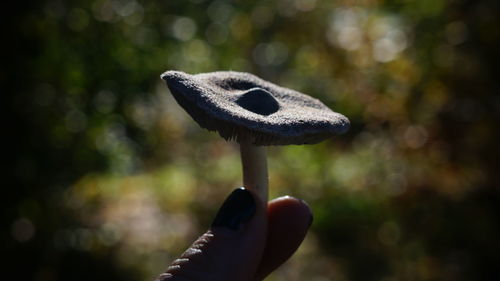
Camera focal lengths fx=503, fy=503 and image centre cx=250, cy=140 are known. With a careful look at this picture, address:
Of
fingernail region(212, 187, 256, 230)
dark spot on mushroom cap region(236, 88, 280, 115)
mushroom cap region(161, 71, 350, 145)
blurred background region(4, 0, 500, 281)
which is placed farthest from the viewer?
blurred background region(4, 0, 500, 281)

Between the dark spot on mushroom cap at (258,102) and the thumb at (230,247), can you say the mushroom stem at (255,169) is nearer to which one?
the thumb at (230,247)

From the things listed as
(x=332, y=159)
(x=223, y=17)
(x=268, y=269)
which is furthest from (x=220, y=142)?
(x=268, y=269)

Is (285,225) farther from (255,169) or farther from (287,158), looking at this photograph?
(287,158)

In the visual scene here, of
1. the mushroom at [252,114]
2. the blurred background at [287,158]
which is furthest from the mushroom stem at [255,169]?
the blurred background at [287,158]

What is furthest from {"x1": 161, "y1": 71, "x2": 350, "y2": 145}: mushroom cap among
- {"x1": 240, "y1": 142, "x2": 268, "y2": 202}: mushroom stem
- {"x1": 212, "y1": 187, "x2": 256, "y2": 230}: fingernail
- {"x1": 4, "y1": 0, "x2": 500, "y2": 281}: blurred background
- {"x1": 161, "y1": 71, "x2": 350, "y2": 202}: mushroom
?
{"x1": 4, "y1": 0, "x2": 500, "y2": 281}: blurred background

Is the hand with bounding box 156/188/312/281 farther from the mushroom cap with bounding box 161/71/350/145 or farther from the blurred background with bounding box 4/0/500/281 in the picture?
the blurred background with bounding box 4/0/500/281

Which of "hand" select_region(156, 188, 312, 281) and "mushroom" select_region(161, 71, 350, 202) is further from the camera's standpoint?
"hand" select_region(156, 188, 312, 281)

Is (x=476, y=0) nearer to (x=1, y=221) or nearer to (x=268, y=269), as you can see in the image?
(x=268, y=269)
